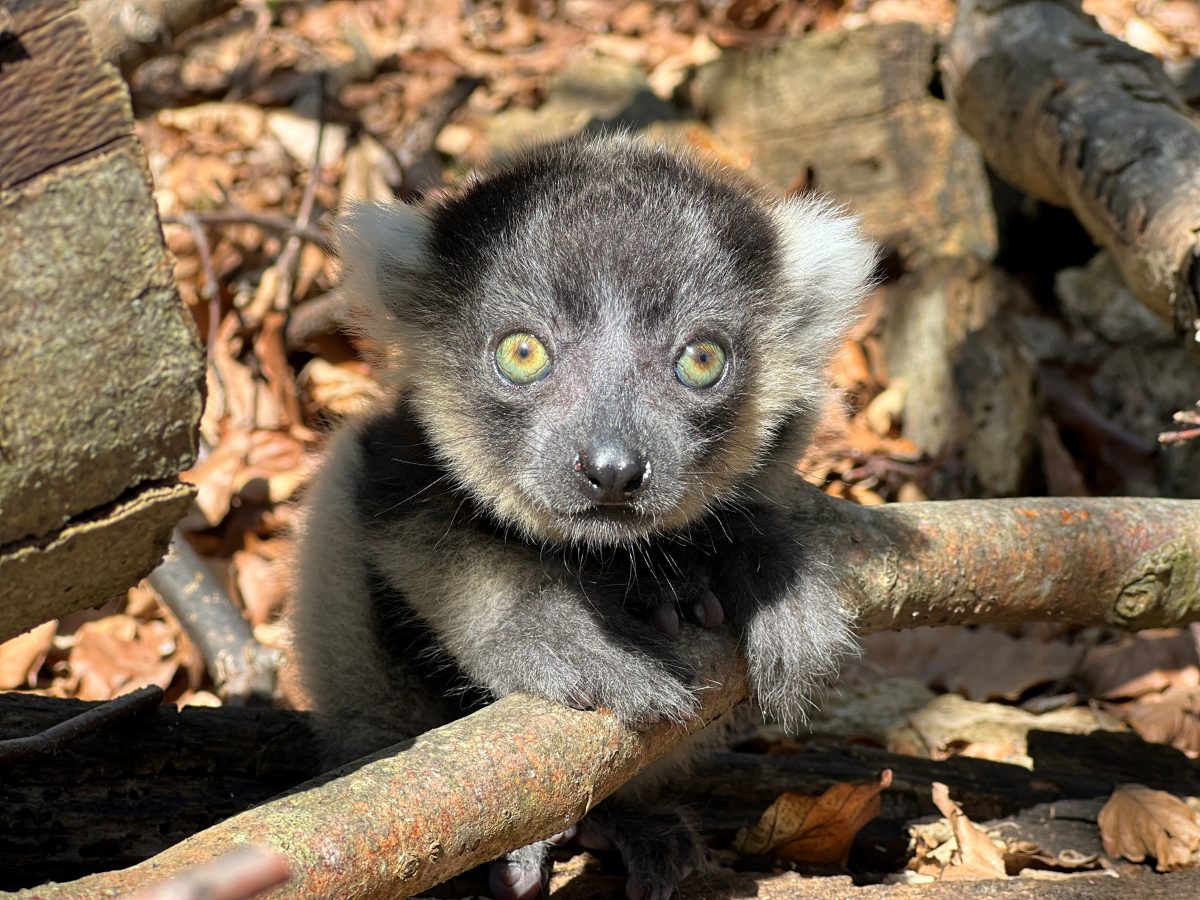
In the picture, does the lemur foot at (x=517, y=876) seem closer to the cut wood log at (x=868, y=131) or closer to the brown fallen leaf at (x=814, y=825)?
the brown fallen leaf at (x=814, y=825)

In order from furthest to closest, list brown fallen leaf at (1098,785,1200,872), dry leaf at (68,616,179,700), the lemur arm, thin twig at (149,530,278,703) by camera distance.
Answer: dry leaf at (68,616,179,700), thin twig at (149,530,278,703), brown fallen leaf at (1098,785,1200,872), the lemur arm

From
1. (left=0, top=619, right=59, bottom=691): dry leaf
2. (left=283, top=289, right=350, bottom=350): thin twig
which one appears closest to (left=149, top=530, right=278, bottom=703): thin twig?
(left=0, top=619, right=59, bottom=691): dry leaf

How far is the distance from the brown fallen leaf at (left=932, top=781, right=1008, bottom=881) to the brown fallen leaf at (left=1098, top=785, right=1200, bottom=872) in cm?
39

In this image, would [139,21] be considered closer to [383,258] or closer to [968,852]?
[383,258]

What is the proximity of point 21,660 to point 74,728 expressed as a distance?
6.58 ft

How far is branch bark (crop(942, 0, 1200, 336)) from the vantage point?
4266mm

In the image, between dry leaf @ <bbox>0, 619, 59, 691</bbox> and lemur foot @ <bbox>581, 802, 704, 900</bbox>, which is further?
dry leaf @ <bbox>0, 619, 59, 691</bbox>

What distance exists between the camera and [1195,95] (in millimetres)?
6578

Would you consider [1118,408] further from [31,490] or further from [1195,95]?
[31,490]

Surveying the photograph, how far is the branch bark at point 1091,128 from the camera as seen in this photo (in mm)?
4266

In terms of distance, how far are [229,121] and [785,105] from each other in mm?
3340

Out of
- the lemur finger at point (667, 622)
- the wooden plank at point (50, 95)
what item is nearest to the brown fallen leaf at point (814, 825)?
the lemur finger at point (667, 622)

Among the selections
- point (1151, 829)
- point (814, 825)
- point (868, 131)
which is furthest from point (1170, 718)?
point (868, 131)

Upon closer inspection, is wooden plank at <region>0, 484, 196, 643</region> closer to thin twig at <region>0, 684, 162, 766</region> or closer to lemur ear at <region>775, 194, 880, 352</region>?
thin twig at <region>0, 684, 162, 766</region>
